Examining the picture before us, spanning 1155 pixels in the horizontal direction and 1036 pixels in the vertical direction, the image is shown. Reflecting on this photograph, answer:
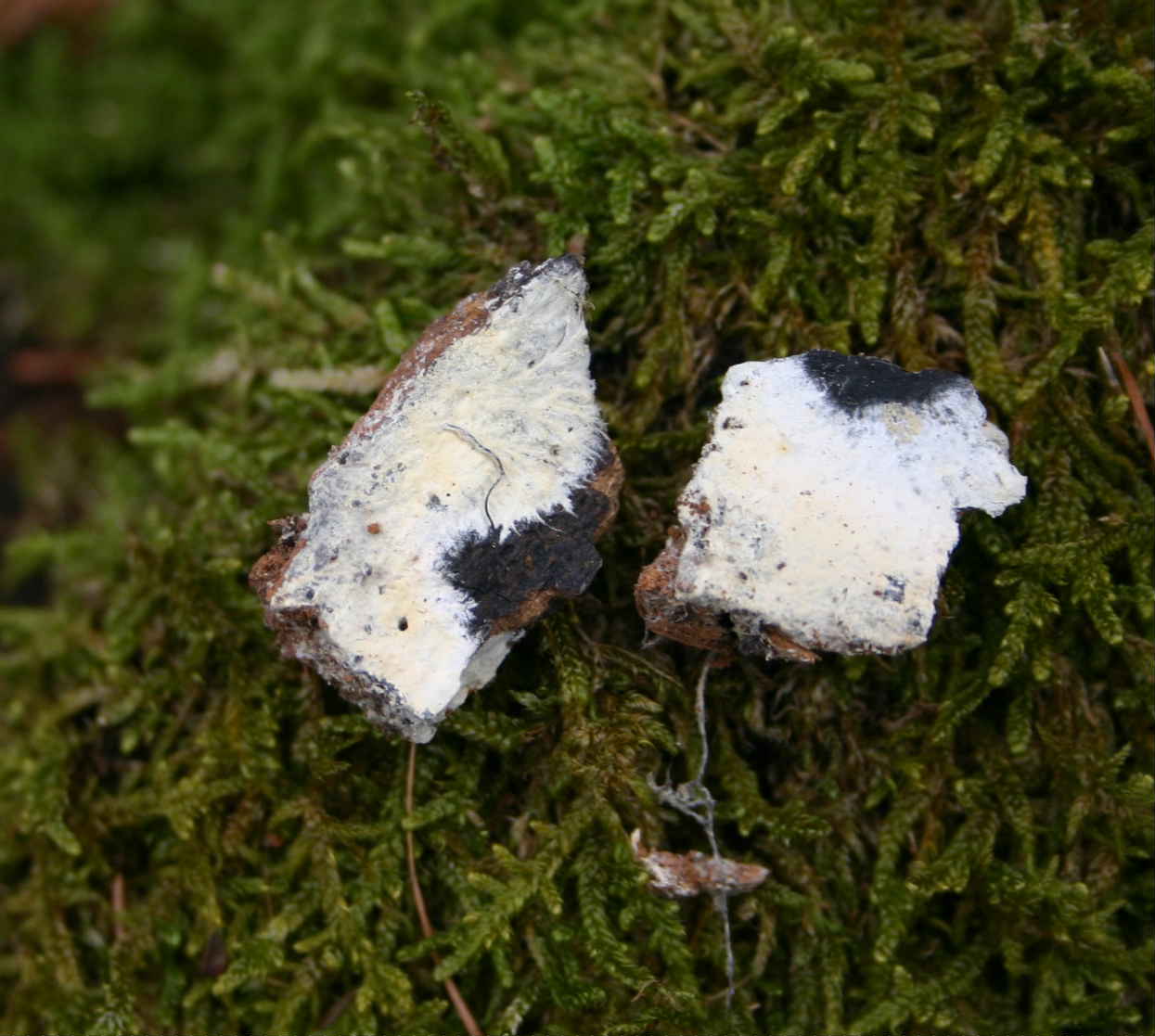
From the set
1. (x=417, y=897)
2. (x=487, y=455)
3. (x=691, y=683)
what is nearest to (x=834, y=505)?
(x=691, y=683)

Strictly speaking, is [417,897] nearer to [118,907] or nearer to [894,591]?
[118,907]

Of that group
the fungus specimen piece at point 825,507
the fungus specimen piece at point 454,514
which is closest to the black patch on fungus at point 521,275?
the fungus specimen piece at point 454,514


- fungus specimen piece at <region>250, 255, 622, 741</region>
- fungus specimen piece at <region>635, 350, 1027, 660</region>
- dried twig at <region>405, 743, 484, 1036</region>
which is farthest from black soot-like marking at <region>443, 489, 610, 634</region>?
dried twig at <region>405, 743, 484, 1036</region>

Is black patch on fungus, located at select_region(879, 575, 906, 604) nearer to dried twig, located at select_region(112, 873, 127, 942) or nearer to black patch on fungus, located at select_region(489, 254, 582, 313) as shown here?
black patch on fungus, located at select_region(489, 254, 582, 313)

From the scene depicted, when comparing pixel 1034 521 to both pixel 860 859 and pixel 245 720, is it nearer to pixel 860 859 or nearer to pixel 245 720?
pixel 860 859

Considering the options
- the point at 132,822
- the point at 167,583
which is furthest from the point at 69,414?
the point at 132,822

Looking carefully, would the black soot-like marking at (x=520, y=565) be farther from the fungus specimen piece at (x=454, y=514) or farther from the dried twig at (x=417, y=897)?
the dried twig at (x=417, y=897)
